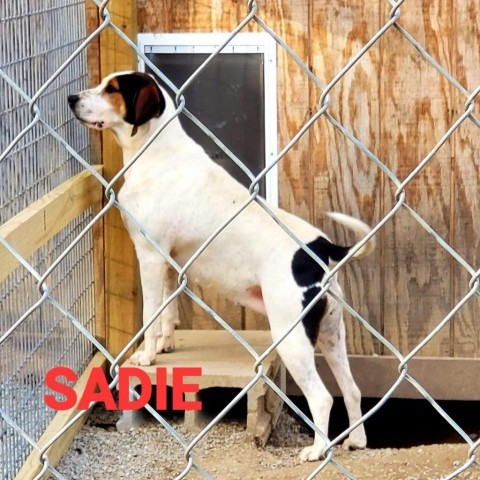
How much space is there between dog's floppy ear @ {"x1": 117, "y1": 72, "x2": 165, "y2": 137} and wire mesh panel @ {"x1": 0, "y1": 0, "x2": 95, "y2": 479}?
0.24 metres

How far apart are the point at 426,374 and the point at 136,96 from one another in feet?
5.76

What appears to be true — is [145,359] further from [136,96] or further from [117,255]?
[136,96]

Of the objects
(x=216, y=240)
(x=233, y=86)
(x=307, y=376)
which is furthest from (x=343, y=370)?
(x=233, y=86)

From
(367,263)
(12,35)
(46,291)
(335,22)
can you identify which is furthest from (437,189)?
(46,291)

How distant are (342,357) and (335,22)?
1.37 m

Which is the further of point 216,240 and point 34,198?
point 216,240

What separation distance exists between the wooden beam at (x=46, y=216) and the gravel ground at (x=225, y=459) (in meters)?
0.89

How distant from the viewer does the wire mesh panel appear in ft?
10.3

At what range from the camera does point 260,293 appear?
13.4 feet

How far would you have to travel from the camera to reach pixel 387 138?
14.4 ft

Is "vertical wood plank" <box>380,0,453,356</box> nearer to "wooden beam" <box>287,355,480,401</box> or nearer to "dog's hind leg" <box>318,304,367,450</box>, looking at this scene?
"wooden beam" <box>287,355,480,401</box>

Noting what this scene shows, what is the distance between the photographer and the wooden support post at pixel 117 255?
14.0ft

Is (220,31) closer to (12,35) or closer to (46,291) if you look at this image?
(12,35)

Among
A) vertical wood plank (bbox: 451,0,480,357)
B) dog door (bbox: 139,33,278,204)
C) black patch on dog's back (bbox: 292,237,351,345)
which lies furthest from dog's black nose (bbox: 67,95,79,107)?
vertical wood plank (bbox: 451,0,480,357)
